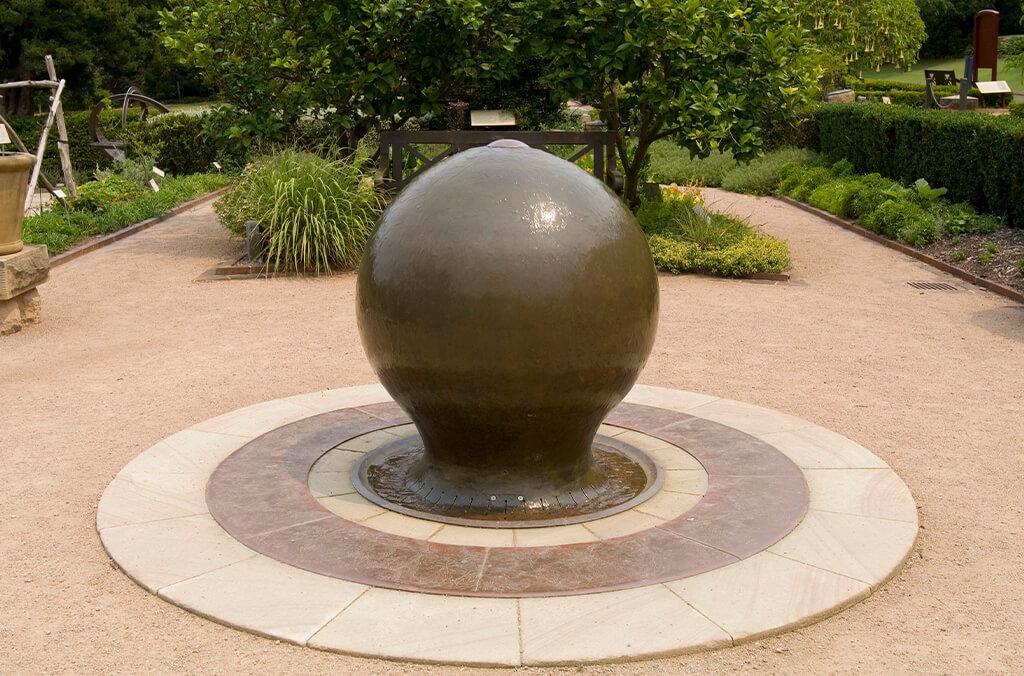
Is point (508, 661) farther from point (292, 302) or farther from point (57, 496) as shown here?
point (292, 302)

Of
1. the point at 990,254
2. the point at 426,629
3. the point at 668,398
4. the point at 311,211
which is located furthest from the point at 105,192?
the point at 426,629

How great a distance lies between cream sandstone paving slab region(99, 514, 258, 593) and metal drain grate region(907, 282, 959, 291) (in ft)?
33.8

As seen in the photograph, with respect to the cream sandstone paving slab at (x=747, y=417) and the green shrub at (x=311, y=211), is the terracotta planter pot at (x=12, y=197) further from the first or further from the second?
the cream sandstone paving slab at (x=747, y=417)

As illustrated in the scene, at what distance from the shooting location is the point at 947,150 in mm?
17500

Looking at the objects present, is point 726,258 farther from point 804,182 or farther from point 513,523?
point 804,182

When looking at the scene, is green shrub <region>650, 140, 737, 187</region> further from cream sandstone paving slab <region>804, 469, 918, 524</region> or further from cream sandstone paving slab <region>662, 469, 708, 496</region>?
cream sandstone paving slab <region>662, 469, 708, 496</region>

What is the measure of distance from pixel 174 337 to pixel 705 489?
259 inches

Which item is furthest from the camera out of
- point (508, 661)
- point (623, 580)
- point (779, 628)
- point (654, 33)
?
point (654, 33)

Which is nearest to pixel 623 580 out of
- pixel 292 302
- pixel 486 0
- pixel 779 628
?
pixel 779 628

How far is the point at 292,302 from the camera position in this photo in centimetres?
1227

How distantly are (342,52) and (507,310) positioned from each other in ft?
36.7

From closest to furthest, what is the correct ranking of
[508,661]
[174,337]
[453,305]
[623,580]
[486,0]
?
[508,661] < [623,580] < [453,305] < [174,337] < [486,0]

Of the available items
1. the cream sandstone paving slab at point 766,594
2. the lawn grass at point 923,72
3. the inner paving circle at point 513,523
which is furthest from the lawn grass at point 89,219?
the lawn grass at point 923,72

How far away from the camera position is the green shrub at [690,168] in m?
24.9
